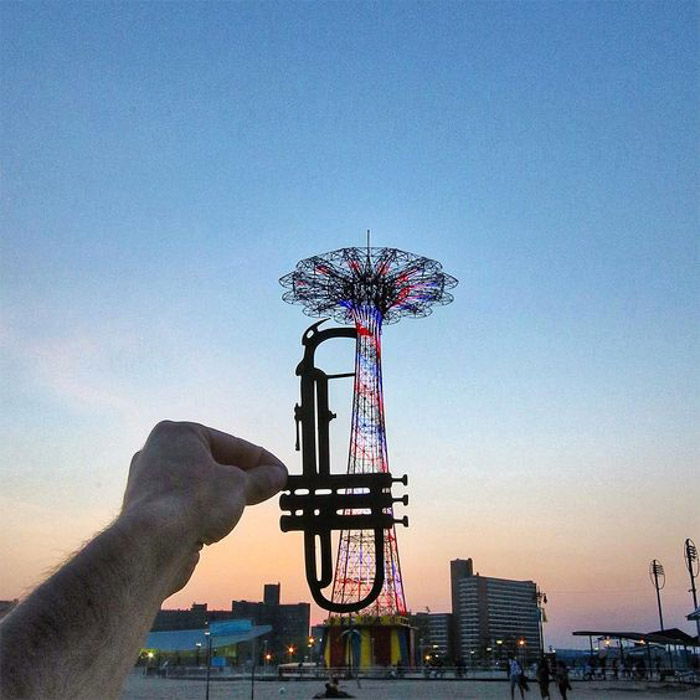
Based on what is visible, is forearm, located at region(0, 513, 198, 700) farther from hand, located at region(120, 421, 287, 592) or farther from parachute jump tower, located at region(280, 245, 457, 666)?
parachute jump tower, located at region(280, 245, 457, 666)

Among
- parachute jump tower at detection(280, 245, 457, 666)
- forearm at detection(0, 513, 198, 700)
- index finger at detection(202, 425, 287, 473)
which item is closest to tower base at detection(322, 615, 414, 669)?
parachute jump tower at detection(280, 245, 457, 666)

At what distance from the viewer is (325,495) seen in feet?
12.7

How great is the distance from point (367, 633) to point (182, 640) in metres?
56.3

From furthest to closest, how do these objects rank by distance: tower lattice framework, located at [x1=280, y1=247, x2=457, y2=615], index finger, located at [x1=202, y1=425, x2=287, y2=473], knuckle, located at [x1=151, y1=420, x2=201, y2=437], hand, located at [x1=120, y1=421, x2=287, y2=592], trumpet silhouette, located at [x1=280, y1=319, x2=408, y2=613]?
tower lattice framework, located at [x1=280, y1=247, x2=457, y2=615] < trumpet silhouette, located at [x1=280, y1=319, x2=408, y2=613] < index finger, located at [x1=202, y1=425, x2=287, y2=473] < knuckle, located at [x1=151, y1=420, x2=201, y2=437] < hand, located at [x1=120, y1=421, x2=287, y2=592]

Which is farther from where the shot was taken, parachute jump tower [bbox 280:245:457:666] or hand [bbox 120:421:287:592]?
parachute jump tower [bbox 280:245:457:666]

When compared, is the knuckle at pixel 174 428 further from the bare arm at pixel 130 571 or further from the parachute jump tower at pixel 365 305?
the parachute jump tower at pixel 365 305

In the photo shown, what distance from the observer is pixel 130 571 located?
1609 millimetres

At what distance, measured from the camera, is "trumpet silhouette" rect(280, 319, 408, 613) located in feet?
12.3

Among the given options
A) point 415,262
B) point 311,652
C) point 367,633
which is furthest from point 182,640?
point 415,262

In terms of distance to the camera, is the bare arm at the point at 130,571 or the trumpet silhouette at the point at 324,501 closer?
the bare arm at the point at 130,571

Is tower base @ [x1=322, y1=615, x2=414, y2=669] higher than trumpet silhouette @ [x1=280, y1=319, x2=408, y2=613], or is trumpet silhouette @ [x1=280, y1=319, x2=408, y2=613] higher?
trumpet silhouette @ [x1=280, y1=319, x2=408, y2=613]

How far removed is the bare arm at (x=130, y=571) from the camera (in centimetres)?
132

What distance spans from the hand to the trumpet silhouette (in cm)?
140

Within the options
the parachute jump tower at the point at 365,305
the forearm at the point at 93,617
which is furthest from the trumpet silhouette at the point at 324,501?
the parachute jump tower at the point at 365,305
